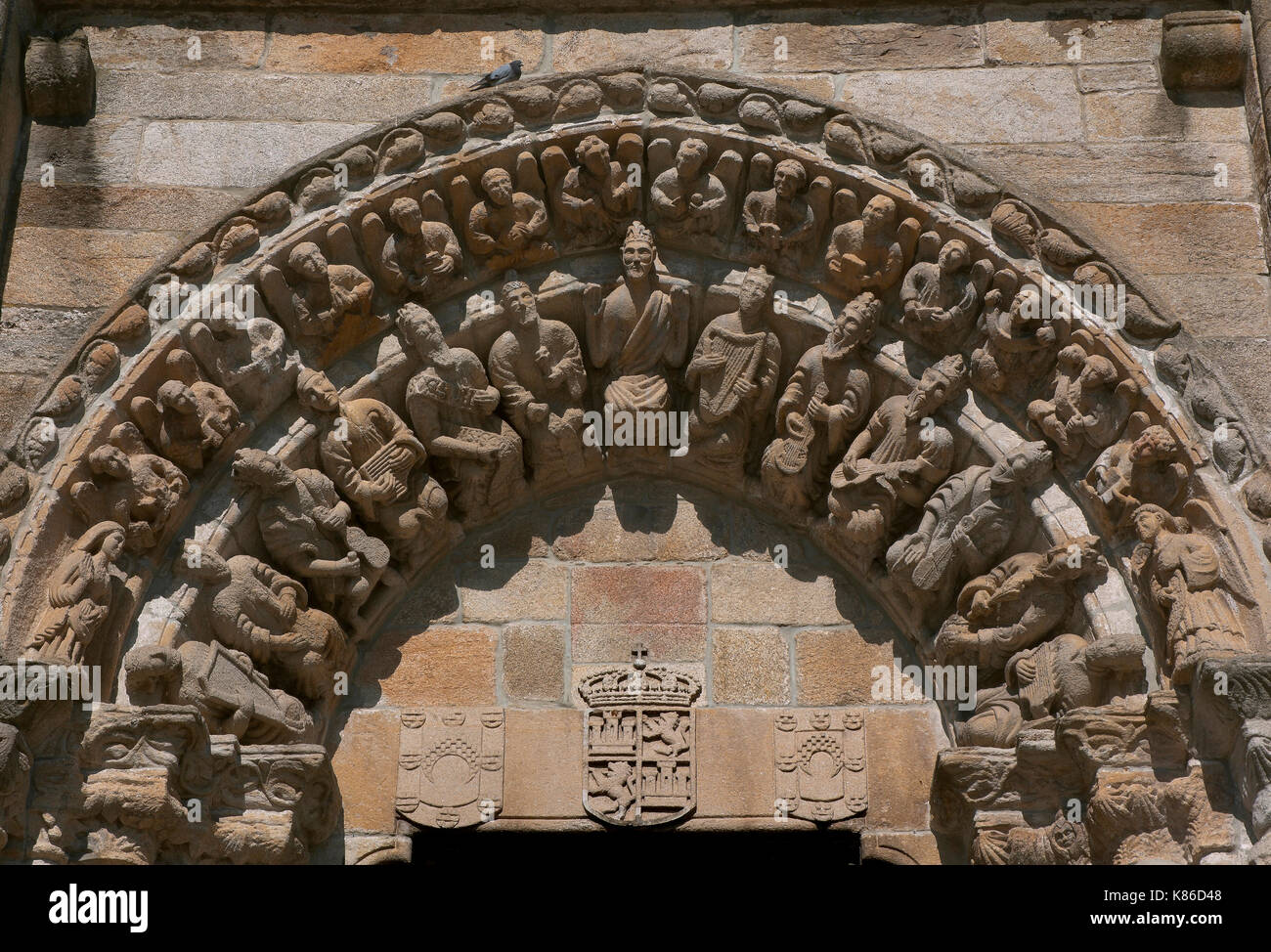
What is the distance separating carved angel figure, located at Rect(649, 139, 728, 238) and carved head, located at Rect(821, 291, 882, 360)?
2.25 ft

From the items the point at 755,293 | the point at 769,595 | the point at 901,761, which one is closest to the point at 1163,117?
the point at 755,293

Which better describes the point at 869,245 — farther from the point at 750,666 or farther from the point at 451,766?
the point at 451,766

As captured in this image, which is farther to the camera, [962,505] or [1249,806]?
[962,505]

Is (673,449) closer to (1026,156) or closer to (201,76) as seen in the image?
(1026,156)

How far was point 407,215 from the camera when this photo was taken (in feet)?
26.2

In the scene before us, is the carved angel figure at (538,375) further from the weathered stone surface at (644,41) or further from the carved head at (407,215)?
the weathered stone surface at (644,41)

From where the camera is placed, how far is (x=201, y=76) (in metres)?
8.43

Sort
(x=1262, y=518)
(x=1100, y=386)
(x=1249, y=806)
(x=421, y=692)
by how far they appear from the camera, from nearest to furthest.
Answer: (x=1249, y=806)
(x=1262, y=518)
(x=1100, y=386)
(x=421, y=692)

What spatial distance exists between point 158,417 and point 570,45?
2.45m

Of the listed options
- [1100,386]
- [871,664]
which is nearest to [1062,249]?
[1100,386]

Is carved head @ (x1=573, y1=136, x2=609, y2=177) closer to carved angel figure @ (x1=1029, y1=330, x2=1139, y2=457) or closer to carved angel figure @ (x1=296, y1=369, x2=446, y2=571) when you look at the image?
carved angel figure @ (x1=296, y1=369, x2=446, y2=571)

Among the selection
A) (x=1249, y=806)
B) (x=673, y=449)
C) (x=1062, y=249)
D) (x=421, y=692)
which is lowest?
(x=1249, y=806)

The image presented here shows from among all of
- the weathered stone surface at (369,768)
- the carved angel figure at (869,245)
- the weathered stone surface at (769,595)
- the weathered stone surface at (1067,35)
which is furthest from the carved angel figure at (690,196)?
the weathered stone surface at (369,768)

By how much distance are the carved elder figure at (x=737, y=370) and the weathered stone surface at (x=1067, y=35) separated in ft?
4.81
